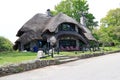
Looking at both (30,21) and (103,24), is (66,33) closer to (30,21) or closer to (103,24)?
(30,21)

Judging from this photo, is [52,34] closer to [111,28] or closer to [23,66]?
[111,28]

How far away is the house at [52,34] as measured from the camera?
45.2 metres

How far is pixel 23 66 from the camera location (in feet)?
69.9

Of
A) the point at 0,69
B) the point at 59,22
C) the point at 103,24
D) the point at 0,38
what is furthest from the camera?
the point at 103,24

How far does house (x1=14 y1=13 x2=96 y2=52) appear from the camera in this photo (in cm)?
4519

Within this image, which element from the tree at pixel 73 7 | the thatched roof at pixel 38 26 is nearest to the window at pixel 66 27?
the thatched roof at pixel 38 26

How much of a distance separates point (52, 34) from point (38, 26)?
3516 millimetres

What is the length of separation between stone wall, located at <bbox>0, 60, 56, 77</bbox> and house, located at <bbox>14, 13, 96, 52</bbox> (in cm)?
1946

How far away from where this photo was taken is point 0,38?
39.5 metres

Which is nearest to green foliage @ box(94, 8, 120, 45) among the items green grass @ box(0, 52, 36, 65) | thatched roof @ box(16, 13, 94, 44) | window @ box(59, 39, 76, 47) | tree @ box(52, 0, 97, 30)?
tree @ box(52, 0, 97, 30)

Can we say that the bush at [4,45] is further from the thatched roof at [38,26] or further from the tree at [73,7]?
the tree at [73,7]

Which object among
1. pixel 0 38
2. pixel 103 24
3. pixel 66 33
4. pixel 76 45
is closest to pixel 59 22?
pixel 66 33

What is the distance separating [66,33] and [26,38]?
19.8 ft

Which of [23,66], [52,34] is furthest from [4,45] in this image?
[23,66]
